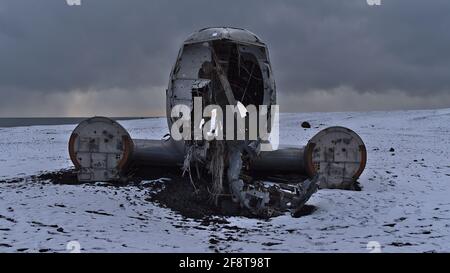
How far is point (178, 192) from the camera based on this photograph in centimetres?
1061

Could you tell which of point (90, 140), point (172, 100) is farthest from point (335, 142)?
point (90, 140)

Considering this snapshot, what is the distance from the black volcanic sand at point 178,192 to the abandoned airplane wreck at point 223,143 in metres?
0.15

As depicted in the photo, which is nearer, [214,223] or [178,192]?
[214,223]

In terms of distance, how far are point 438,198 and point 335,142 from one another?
2.96 metres

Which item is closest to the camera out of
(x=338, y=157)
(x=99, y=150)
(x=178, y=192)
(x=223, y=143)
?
(x=223, y=143)

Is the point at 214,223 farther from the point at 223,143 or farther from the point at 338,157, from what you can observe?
the point at 338,157

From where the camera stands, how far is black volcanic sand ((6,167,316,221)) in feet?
30.3

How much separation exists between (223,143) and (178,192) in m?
1.80

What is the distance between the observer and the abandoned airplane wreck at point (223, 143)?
33.3 feet

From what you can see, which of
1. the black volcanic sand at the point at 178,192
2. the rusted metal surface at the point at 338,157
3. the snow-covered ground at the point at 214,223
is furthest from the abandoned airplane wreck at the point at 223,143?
the snow-covered ground at the point at 214,223

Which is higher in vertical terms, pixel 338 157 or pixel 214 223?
pixel 338 157

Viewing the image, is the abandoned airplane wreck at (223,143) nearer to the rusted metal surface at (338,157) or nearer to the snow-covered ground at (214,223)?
the rusted metal surface at (338,157)

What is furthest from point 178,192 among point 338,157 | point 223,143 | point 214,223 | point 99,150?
point 338,157

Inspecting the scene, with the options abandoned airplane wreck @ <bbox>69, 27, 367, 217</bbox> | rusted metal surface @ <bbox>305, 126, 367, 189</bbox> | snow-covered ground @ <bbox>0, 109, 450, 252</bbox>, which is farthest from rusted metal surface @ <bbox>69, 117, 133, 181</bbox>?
rusted metal surface @ <bbox>305, 126, 367, 189</bbox>
